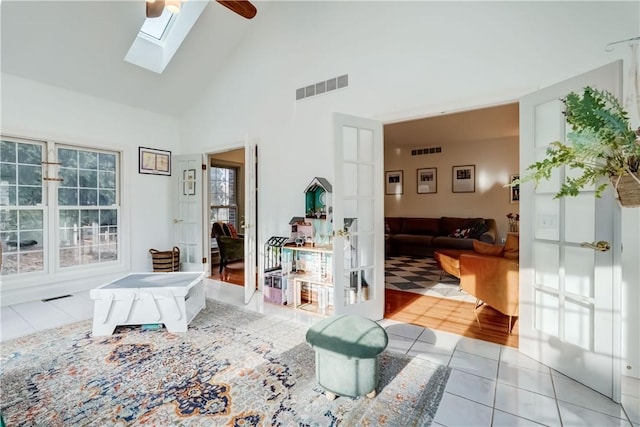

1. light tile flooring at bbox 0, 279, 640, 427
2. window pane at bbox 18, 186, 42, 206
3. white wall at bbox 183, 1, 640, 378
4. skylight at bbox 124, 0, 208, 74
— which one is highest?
skylight at bbox 124, 0, 208, 74

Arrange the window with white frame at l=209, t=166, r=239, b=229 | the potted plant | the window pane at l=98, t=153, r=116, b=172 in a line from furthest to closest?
the window with white frame at l=209, t=166, r=239, b=229 < the window pane at l=98, t=153, r=116, b=172 < the potted plant

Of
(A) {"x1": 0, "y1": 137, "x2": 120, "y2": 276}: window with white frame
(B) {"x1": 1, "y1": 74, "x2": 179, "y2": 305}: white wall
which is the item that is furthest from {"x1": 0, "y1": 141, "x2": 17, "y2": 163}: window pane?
(B) {"x1": 1, "y1": 74, "x2": 179, "y2": 305}: white wall

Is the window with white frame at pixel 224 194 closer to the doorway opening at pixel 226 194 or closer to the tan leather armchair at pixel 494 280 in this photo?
the doorway opening at pixel 226 194

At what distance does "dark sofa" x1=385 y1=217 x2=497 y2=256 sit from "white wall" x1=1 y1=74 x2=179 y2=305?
4.94m

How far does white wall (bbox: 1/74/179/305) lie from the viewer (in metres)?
3.76

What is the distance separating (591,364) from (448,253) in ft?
7.54

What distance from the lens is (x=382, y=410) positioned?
1.77 meters

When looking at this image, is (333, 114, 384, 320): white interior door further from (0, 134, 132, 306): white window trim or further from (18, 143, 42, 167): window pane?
(18, 143, 42, 167): window pane

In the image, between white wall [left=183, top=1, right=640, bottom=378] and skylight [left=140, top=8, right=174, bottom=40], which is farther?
skylight [left=140, top=8, right=174, bottom=40]

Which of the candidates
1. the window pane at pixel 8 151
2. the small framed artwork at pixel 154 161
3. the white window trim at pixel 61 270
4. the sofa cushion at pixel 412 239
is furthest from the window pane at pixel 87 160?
the sofa cushion at pixel 412 239

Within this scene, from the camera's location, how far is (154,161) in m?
5.15

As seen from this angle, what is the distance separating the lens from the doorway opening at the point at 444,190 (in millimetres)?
3465

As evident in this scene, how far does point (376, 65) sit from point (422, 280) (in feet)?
10.9

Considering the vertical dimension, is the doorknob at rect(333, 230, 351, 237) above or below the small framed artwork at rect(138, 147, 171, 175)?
below
